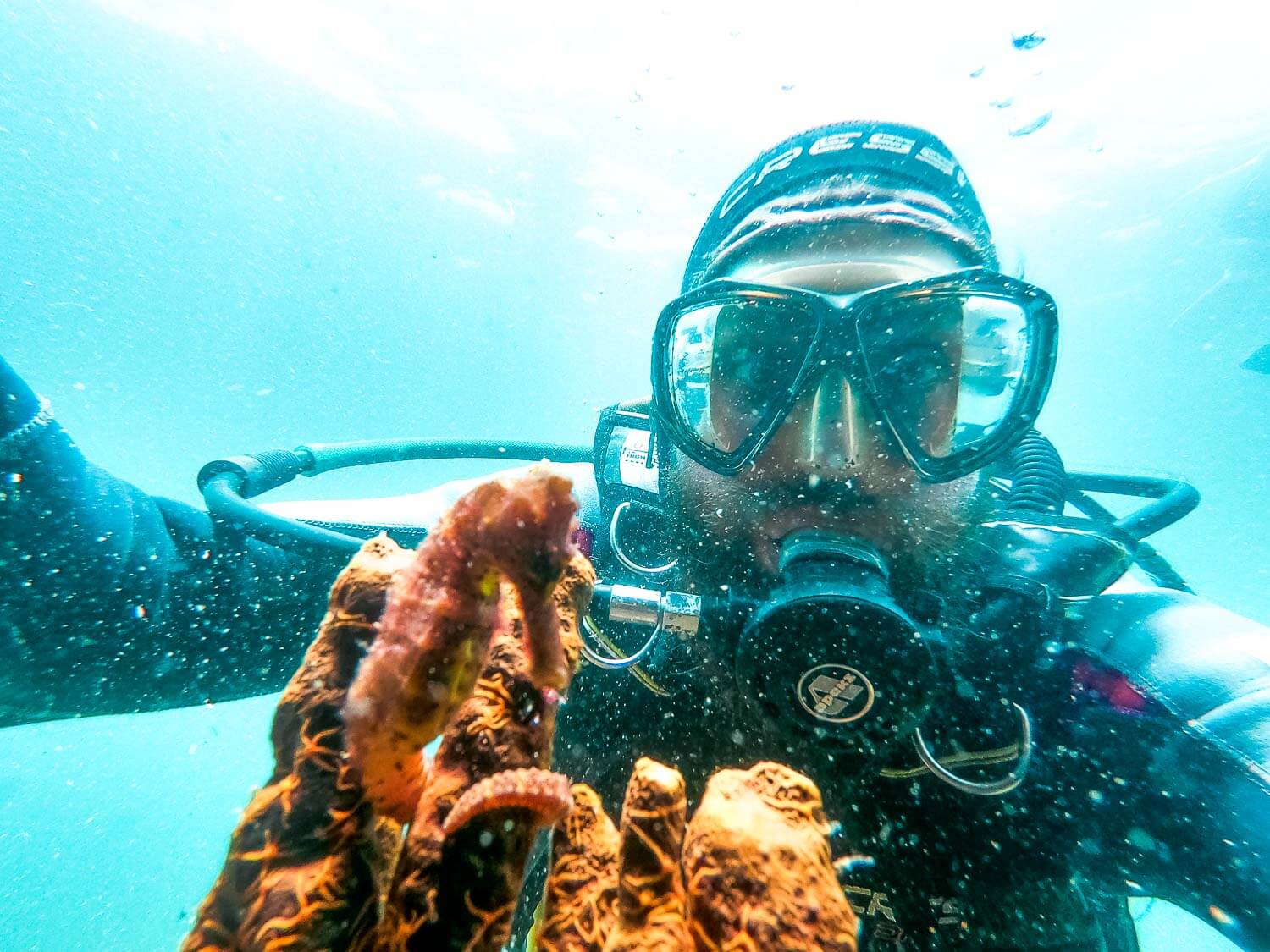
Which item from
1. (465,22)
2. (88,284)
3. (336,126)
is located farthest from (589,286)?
(88,284)

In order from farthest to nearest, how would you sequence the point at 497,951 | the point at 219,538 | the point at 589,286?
1. the point at 589,286
2. the point at 219,538
3. the point at 497,951

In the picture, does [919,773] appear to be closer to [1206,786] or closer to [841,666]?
[841,666]

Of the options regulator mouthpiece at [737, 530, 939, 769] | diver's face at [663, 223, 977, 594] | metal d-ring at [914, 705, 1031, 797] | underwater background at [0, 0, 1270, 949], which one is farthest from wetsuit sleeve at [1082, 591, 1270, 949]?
underwater background at [0, 0, 1270, 949]

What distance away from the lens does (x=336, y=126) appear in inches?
1572

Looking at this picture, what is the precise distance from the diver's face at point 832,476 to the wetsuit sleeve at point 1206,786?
1070mm

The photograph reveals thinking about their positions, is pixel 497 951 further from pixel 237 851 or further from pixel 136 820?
pixel 136 820

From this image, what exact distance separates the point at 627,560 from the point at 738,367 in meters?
1.33

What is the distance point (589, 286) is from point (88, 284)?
8252 centimetres

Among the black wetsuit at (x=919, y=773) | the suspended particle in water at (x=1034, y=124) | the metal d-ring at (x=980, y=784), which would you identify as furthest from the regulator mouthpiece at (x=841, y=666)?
the suspended particle in water at (x=1034, y=124)

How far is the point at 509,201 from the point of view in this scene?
4244 cm

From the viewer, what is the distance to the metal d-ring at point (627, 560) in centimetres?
312

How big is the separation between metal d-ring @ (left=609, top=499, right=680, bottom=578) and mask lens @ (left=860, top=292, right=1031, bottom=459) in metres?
1.49

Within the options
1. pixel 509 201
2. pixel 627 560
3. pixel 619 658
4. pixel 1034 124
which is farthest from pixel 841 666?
pixel 509 201

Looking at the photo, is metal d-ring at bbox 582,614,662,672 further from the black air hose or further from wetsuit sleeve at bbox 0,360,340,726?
the black air hose
